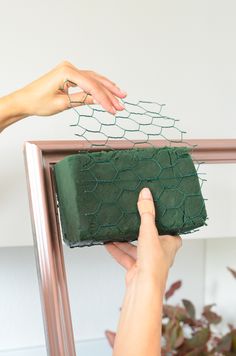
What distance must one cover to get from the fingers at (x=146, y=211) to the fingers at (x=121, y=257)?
2.3 inches

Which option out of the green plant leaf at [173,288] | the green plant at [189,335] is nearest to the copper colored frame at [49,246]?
the green plant at [189,335]

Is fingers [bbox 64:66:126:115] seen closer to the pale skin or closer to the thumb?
the pale skin

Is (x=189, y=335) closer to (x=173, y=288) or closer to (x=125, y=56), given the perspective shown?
(x=173, y=288)

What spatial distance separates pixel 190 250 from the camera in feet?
5.71

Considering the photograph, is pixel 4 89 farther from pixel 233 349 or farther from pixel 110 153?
pixel 233 349

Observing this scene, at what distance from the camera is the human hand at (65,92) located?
1.86 feet

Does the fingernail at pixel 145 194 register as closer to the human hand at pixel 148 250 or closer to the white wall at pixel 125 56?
the human hand at pixel 148 250

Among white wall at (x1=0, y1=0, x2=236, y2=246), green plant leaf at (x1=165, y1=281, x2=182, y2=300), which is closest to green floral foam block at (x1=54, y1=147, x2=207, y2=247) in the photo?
white wall at (x1=0, y1=0, x2=236, y2=246)

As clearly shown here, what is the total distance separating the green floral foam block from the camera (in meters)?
0.52

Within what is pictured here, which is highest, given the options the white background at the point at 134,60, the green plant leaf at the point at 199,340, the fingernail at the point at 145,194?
the white background at the point at 134,60

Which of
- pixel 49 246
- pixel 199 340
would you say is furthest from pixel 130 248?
pixel 199 340

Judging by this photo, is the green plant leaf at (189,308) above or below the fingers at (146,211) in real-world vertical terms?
below

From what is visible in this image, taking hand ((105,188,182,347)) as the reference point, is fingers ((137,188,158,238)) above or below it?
above

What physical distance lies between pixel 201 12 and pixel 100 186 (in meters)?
0.84
